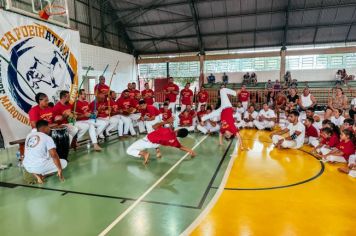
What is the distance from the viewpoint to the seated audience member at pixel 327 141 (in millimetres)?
6133

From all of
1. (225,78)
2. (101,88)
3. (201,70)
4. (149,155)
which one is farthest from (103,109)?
(225,78)

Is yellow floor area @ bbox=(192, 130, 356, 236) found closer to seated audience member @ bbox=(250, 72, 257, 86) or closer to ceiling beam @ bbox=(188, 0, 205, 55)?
ceiling beam @ bbox=(188, 0, 205, 55)

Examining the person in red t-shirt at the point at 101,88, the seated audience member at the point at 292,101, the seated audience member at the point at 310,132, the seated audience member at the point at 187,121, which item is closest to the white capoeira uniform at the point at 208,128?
the seated audience member at the point at 187,121

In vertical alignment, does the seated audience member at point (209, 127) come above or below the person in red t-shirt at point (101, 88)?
below

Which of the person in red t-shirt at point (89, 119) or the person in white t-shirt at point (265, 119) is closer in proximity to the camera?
the person in red t-shirt at point (89, 119)

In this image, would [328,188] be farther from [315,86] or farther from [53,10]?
[315,86]

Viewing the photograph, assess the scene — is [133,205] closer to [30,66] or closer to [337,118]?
[30,66]

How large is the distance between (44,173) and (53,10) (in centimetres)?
526

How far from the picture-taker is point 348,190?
4312mm

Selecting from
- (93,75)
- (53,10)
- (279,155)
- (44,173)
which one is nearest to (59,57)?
(53,10)

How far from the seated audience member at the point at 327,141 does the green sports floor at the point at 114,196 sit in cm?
234

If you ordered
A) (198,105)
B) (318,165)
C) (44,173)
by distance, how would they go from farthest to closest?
1. (198,105)
2. (318,165)
3. (44,173)

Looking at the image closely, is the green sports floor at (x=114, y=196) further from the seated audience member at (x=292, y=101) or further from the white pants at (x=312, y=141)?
the seated audience member at (x=292, y=101)

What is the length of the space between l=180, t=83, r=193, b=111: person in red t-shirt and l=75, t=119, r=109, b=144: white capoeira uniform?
403cm
